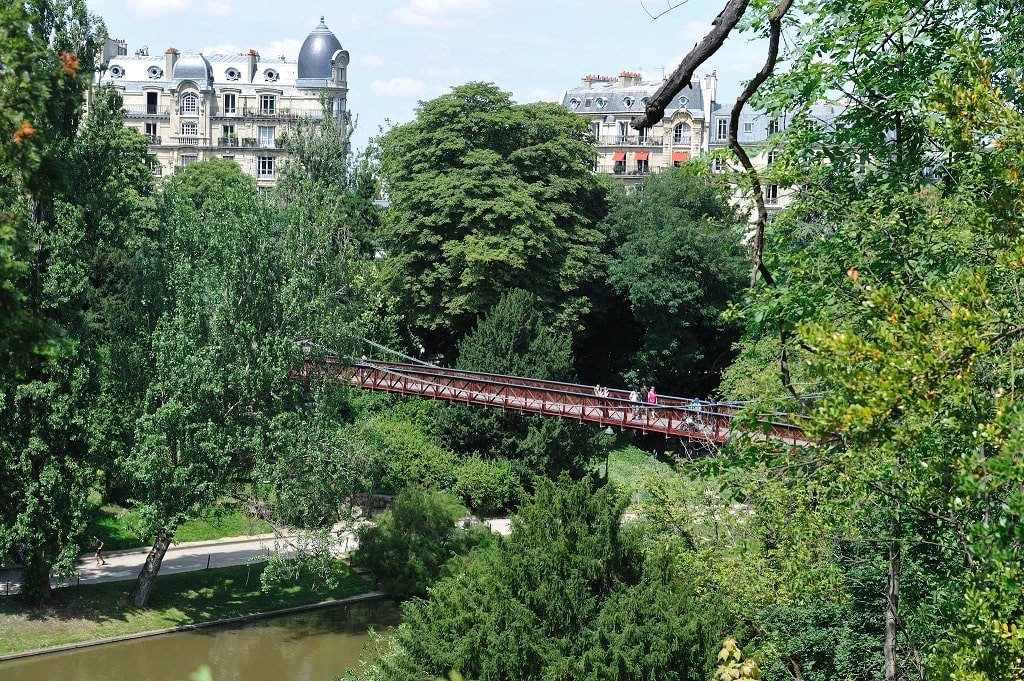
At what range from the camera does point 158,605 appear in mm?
30219

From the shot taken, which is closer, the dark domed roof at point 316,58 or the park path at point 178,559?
the park path at point 178,559

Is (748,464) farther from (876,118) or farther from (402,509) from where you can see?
(402,509)

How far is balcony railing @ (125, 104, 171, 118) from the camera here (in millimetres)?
99188

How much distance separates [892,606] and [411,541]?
64.2 feet

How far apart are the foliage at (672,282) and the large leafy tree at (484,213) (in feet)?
6.49

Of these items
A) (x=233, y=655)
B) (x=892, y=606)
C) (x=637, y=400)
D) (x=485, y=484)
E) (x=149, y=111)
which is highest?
(x=149, y=111)

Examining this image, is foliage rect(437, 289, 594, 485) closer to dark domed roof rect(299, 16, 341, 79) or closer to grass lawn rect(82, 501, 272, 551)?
grass lawn rect(82, 501, 272, 551)

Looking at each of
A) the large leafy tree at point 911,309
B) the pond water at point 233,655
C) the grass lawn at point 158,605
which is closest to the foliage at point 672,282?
the grass lawn at point 158,605

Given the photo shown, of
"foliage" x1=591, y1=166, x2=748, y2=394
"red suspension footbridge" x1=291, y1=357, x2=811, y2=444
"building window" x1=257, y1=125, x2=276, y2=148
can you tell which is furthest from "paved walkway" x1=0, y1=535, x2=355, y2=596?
"building window" x1=257, y1=125, x2=276, y2=148

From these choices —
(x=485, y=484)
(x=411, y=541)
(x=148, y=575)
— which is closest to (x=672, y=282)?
(x=485, y=484)

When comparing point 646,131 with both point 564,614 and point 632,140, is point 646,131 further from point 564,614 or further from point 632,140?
point 564,614

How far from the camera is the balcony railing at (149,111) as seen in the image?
99188 millimetres

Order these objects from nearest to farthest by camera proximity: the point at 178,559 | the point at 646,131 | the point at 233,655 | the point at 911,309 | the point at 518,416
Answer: the point at 911,309 < the point at 233,655 < the point at 178,559 < the point at 518,416 < the point at 646,131

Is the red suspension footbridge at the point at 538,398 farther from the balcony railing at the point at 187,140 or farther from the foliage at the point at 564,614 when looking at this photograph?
the balcony railing at the point at 187,140
